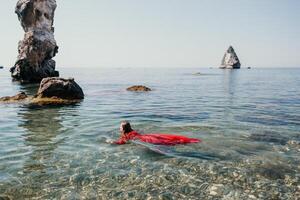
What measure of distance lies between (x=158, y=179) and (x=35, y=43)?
53.4m

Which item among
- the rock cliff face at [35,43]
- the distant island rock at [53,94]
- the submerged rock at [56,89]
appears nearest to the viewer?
the distant island rock at [53,94]

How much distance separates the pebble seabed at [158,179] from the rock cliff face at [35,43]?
165ft

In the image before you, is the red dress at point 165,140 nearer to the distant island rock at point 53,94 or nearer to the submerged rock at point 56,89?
the distant island rock at point 53,94

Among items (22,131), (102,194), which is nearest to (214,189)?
(102,194)

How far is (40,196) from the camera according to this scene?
26.4ft

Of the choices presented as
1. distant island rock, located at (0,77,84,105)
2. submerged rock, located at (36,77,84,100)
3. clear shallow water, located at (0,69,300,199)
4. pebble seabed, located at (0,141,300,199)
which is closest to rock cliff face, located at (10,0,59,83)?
distant island rock, located at (0,77,84,105)

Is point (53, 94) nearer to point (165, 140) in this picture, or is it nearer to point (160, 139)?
point (160, 139)

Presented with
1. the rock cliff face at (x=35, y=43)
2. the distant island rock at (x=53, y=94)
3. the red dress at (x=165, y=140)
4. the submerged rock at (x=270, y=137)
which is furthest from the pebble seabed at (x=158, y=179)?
the rock cliff face at (x=35, y=43)

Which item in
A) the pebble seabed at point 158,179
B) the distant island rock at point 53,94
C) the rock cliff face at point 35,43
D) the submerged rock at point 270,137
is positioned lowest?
the pebble seabed at point 158,179

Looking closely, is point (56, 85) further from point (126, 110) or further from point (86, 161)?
point (86, 161)

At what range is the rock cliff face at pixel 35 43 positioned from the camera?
56.8m

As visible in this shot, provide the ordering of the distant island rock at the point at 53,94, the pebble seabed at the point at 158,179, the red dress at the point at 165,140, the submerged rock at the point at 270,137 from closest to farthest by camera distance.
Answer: the pebble seabed at the point at 158,179 < the red dress at the point at 165,140 < the submerged rock at the point at 270,137 < the distant island rock at the point at 53,94

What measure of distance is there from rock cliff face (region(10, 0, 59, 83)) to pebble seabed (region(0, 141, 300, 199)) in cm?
5040

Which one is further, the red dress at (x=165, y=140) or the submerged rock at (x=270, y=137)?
the submerged rock at (x=270, y=137)
